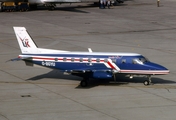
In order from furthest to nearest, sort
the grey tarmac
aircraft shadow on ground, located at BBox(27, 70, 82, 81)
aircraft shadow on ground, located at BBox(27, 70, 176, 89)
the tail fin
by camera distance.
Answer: aircraft shadow on ground, located at BBox(27, 70, 82, 81)
the tail fin
aircraft shadow on ground, located at BBox(27, 70, 176, 89)
the grey tarmac

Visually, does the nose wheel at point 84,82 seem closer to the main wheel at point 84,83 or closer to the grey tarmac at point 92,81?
the main wheel at point 84,83

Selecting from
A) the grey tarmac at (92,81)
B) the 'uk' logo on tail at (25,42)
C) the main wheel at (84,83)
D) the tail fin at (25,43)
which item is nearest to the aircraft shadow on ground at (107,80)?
the grey tarmac at (92,81)

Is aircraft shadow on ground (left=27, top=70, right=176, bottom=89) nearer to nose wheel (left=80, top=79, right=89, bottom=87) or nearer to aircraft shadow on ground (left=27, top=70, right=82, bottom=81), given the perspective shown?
aircraft shadow on ground (left=27, top=70, right=82, bottom=81)

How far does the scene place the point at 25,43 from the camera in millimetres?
42781

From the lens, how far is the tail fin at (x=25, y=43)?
42.6 m

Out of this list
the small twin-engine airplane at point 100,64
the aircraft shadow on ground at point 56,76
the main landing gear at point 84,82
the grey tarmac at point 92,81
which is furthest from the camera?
the aircraft shadow on ground at point 56,76

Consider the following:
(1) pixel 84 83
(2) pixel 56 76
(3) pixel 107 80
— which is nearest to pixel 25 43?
(2) pixel 56 76

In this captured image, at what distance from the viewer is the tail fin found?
42594 mm

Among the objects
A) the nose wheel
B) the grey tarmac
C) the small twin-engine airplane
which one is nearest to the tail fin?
the small twin-engine airplane

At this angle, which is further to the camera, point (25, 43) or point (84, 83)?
point (25, 43)

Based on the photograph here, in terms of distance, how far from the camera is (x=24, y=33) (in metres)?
43.0

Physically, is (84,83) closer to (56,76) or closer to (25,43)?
(56,76)

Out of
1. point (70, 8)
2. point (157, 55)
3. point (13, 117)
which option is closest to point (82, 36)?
point (157, 55)

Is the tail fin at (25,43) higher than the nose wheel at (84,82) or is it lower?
higher
